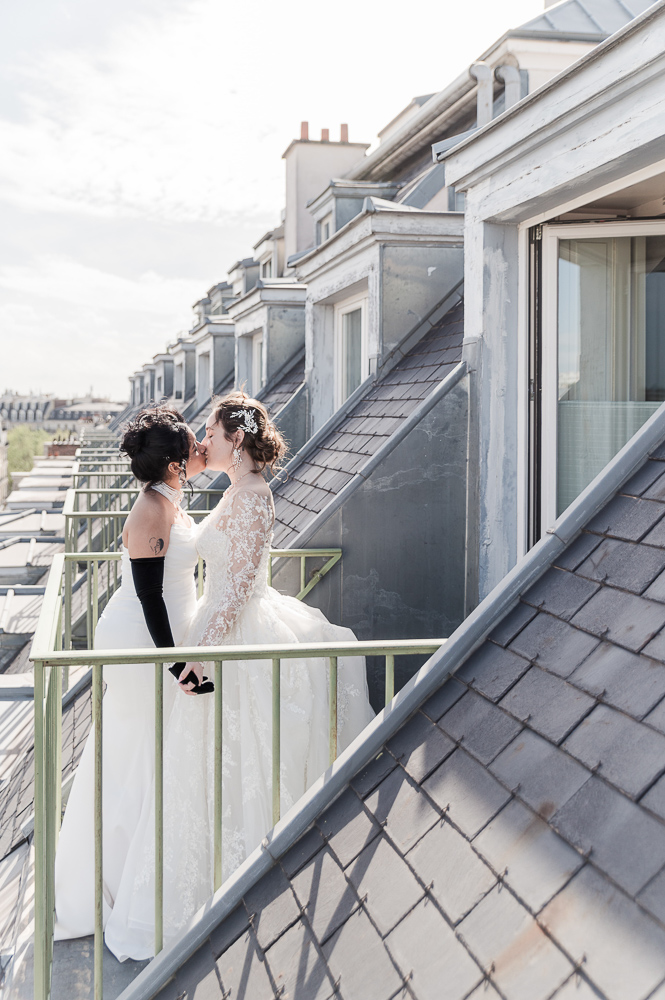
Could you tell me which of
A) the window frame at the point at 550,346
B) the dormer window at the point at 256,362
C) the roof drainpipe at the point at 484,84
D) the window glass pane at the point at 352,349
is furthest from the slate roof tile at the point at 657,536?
the dormer window at the point at 256,362

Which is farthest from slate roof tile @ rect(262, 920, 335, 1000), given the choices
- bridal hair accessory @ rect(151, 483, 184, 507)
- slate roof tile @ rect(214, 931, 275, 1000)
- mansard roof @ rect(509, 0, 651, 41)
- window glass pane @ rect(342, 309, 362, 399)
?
window glass pane @ rect(342, 309, 362, 399)

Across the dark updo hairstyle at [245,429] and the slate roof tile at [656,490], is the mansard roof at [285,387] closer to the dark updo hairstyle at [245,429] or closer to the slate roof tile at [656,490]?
the dark updo hairstyle at [245,429]

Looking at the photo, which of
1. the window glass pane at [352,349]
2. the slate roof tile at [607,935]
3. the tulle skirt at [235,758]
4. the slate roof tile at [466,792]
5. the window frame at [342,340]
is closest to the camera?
the slate roof tile at [607,935]

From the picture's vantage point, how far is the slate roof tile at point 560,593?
2264 mm

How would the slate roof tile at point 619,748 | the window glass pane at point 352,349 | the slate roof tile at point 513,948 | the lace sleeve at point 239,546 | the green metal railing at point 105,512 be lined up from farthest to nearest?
1. the window glass pane at point 352,349
2. the green metal railing at point 105,512
3. the lace sleeve at point 239,546
4. the slate roof tile at point 619,748
5. the slate roof tile at point 513,948

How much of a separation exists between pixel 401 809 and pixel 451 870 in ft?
0.93

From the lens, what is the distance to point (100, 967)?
2.42 meters

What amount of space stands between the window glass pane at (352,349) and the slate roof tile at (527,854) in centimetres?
628

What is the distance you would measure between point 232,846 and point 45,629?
1236 mm

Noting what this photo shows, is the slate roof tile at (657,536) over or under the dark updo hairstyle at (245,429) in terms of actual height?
under

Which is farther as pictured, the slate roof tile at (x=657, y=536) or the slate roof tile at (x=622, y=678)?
the slate roof tile at (x=657, y=536)

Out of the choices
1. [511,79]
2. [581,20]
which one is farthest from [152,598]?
[581,20]

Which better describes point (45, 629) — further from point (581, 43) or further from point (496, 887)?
point (581, 43)

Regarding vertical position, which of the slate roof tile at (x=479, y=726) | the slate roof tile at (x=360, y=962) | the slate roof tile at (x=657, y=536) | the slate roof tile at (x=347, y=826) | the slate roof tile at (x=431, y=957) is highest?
the slate roof tile at (x=657, y=536)
